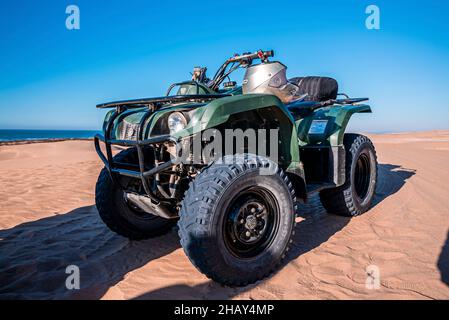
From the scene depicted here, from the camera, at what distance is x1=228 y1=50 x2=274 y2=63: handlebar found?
382 centimetres

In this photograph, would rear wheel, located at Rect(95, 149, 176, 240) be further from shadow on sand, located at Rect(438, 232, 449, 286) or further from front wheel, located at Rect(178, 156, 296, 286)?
shadow on sand, located at Rect(438, 232, 449, 286)

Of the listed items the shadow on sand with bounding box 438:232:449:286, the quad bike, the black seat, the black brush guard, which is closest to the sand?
the shadow on sand with bounding box 438:232:449:286

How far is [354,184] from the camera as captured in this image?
15.2 feet

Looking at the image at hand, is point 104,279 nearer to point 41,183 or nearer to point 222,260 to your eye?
point 222,260

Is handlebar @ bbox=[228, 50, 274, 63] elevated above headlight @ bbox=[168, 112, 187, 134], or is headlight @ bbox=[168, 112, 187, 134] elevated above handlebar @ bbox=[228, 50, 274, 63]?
handlebar @ bbox=[228, 50, 274, 63]

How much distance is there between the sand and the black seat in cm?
180

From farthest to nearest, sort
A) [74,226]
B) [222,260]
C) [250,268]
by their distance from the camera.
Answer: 1. [74,226]
2. [250,268]
3. [222,260]

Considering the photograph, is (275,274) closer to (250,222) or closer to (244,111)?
(250,222)

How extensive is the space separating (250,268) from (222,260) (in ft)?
1.02

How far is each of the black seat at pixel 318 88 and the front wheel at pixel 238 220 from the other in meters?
2.69

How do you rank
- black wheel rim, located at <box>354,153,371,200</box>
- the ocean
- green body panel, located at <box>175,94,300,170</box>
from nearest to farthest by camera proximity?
green body panel, located at <box>175,94,300,170</box> < black wheel rim, located at <box>354,153,371,200</box> < the ocean

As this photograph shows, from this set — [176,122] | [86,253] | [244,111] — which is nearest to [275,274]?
[244,111]

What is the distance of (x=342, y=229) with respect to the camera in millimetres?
4000
